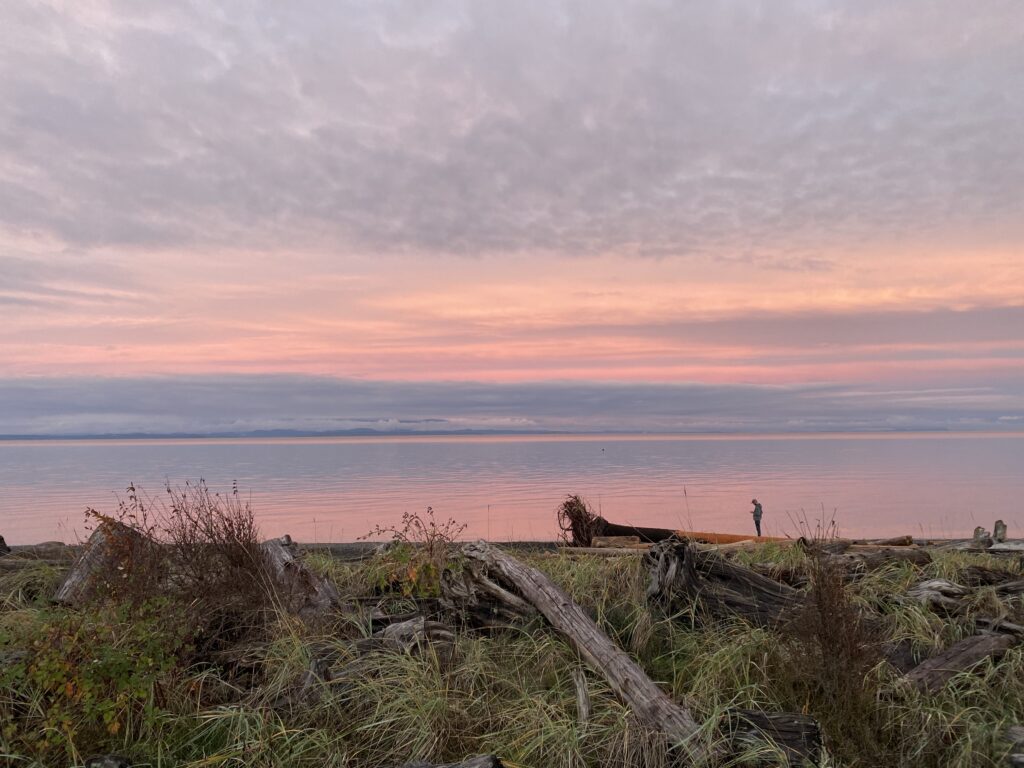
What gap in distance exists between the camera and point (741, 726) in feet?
17.2

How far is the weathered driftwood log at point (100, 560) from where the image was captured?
7.80 meters

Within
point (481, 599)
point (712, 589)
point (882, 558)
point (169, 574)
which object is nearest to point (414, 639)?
point (481, 599)

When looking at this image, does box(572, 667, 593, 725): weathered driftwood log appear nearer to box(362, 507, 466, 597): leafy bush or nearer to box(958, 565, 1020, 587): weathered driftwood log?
box(362, 507, 466, 597): leafy bush

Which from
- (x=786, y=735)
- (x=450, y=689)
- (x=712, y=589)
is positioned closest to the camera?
(x=786, y=735)

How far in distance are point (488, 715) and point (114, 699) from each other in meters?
2.71

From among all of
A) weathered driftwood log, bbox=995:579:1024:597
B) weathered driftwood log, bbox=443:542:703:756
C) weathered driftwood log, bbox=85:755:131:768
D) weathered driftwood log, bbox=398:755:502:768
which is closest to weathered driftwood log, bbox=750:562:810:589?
weathered driftwood log, bbox=995:579:1024:597

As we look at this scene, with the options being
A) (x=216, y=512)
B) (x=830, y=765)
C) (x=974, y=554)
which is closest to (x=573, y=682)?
(x=830, y=765)

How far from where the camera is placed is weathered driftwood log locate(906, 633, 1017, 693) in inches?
237

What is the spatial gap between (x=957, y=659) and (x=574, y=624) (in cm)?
326

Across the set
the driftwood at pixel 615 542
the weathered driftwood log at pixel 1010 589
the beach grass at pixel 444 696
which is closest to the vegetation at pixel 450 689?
the beach grass at pixel 444 696

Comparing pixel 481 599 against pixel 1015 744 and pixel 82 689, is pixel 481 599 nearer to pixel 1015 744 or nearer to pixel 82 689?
pixel 82 689

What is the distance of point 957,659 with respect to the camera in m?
6.29

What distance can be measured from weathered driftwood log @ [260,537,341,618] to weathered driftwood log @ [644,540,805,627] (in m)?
3.39

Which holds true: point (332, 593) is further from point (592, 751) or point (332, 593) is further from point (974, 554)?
point (974, 554)
